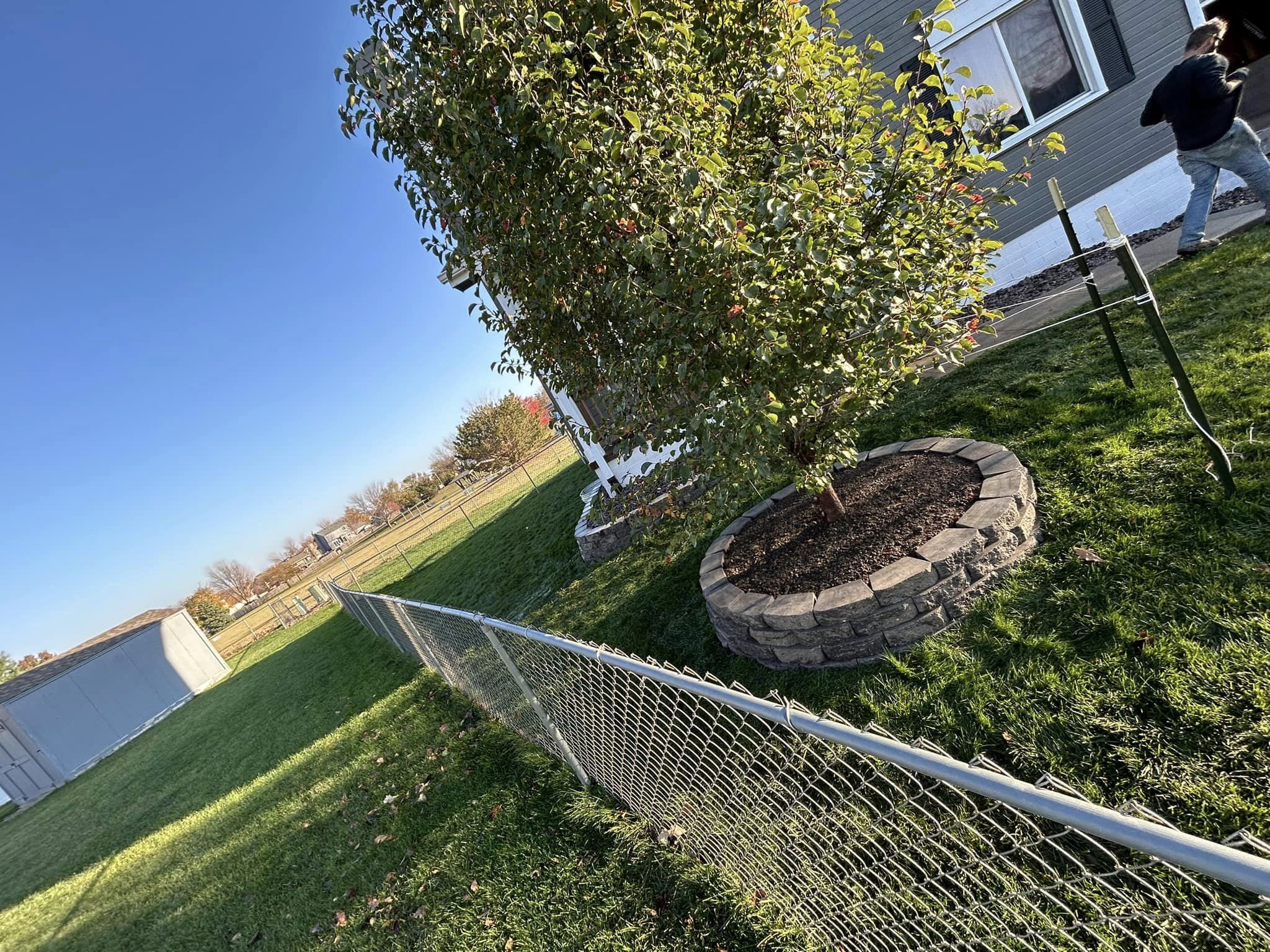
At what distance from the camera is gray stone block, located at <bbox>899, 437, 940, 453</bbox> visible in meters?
3.89

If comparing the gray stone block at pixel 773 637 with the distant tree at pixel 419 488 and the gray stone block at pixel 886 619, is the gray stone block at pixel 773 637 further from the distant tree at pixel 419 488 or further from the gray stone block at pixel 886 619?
the distant tree at pixel 419 488

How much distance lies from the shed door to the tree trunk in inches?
799

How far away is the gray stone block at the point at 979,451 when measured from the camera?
3.41m

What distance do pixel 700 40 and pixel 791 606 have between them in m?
2.74

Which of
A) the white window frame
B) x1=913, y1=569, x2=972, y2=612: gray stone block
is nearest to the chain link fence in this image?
the white window frame

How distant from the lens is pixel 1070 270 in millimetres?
6684

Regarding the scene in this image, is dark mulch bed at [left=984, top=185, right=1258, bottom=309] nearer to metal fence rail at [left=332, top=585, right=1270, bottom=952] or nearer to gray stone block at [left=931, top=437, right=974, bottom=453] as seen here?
gray stone block at [left=931, top=437, right=974, bottom=453]

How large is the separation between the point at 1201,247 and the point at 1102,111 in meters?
3.06

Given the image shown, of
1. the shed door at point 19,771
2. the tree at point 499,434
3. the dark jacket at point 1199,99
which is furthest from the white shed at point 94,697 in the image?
the dark jacket at point 1199,99

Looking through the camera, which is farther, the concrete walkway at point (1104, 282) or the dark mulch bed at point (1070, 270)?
the dark mulch bed at point (1070, 270)

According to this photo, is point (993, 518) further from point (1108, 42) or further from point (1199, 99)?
point (1108, 42)

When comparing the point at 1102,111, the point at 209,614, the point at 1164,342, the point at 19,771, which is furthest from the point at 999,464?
the point at 209,614

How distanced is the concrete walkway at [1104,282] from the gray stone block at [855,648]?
3.37m

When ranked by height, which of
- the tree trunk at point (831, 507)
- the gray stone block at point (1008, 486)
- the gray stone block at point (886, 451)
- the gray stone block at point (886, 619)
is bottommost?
the gray stone block at point (886, 619)
